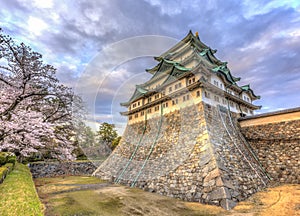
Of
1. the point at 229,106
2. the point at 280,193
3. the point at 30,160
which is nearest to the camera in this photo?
the point at 280,193

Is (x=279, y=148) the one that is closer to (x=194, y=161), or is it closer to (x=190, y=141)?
(x=190, y=141)

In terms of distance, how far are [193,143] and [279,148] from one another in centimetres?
595

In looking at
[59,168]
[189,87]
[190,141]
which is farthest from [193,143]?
[59,168]

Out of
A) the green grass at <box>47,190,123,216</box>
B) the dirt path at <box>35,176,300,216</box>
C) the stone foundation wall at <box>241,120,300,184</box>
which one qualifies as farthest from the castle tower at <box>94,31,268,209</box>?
the green grass at <box>47,190,123,216</box>

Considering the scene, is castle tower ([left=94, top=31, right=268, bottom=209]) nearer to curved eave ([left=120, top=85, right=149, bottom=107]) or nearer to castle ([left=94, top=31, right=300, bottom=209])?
castle ([left=94, top=31, right=300, bottom=209])

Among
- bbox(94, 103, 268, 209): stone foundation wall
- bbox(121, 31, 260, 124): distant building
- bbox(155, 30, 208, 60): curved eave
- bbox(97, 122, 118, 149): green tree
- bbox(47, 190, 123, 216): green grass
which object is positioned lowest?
bbox(47, 190, 123, 216): green grass

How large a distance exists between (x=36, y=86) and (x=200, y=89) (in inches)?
396

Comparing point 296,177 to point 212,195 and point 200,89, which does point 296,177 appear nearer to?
point 212,195

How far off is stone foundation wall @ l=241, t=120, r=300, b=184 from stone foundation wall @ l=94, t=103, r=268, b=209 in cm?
91

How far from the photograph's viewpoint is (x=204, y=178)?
764 centimetres

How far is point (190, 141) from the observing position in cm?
1016

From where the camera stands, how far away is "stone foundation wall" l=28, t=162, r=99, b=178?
1675 centimetres

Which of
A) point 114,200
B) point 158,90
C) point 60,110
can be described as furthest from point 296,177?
point 60,110

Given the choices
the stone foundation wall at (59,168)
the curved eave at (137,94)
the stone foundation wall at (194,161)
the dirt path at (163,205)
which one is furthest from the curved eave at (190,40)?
the stone foundation wall at (59,168)
